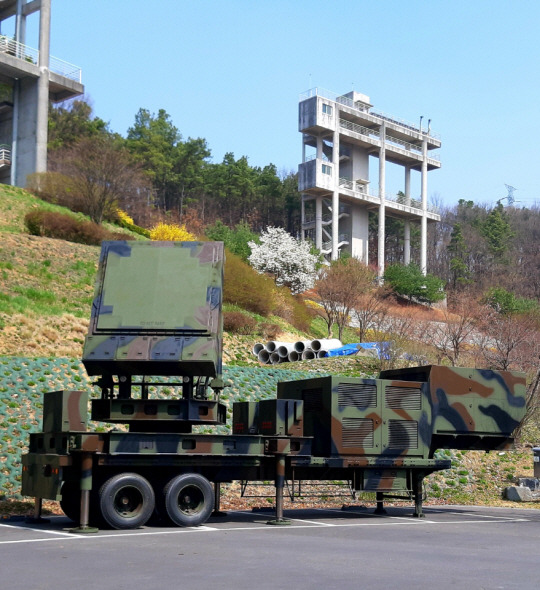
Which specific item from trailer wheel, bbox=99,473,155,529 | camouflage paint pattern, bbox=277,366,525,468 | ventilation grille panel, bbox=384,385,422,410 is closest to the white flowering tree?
camouflage paint pattern, bbox=277,366,525,468

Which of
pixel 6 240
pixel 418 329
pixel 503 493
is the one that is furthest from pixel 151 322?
pixel 418 329

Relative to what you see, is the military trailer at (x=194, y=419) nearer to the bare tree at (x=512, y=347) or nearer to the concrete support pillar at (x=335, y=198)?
the bare tree at (x=512, y=347)

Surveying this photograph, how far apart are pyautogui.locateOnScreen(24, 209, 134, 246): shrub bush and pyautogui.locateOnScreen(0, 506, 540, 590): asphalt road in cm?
3238

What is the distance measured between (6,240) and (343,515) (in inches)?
1156

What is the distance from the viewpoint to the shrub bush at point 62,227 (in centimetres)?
4638

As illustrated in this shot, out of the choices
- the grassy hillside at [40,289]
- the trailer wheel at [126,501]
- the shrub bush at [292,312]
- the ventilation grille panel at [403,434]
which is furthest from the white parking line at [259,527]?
the shrub bush at [292,312]

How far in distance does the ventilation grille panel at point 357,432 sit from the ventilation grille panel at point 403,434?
501mm

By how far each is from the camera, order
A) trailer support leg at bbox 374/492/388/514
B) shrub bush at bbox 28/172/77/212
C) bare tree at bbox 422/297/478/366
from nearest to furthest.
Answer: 1. trailer support leg at bbox 374/492/388/514
2. bare tree at bbox 422/297/478/366
3. shrub bush at bbox 28/172/77/212

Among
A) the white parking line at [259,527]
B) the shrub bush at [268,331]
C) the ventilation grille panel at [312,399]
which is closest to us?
the white parking line at [259,527]

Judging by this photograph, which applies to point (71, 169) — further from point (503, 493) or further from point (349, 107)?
point (503, 493)

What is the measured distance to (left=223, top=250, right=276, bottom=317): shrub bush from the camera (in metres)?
45.8

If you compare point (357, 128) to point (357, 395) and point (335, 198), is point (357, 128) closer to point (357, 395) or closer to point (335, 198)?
point (335, 198)

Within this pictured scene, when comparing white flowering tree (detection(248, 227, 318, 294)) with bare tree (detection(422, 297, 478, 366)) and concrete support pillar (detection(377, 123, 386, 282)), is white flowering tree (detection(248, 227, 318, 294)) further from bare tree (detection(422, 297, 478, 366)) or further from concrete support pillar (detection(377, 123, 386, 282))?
concrete support pillar (detection(377, 123, 386, 282))

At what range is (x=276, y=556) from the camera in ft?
35.8
